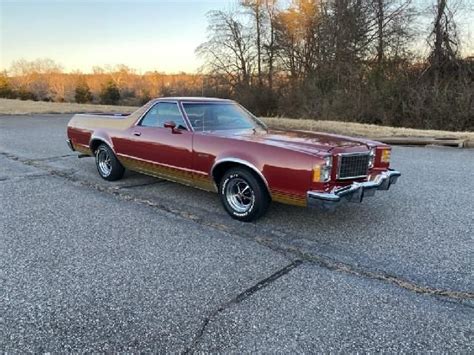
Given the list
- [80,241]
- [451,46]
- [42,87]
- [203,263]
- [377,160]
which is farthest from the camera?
[42,87]

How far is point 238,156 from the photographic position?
4.39 metres

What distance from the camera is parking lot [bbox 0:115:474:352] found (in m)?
2.47

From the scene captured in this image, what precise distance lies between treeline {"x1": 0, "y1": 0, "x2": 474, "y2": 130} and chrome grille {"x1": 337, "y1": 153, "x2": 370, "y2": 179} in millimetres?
13918

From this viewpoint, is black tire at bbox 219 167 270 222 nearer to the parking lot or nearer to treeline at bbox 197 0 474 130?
Answer: the parking lot

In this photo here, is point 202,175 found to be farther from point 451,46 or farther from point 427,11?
point 427,11

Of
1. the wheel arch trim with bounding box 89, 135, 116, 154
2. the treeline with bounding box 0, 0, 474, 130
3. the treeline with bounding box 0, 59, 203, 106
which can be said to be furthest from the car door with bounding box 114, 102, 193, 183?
the treeline with bounding box 0, 59, 203, 106

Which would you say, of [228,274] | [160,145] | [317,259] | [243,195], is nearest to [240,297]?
Answer: [228,274]

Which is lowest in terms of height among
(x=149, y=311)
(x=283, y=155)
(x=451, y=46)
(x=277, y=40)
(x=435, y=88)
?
(x=149, y=311)

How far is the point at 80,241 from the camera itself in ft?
13.0

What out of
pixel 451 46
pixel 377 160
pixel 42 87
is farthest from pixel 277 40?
pixel 42 87

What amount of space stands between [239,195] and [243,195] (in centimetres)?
6

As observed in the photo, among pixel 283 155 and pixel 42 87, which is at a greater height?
pixel 42 87

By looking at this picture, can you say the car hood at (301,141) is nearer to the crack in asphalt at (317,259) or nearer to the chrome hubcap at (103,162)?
the crack in asphalt at (317,259)

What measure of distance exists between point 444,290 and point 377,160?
206cm
